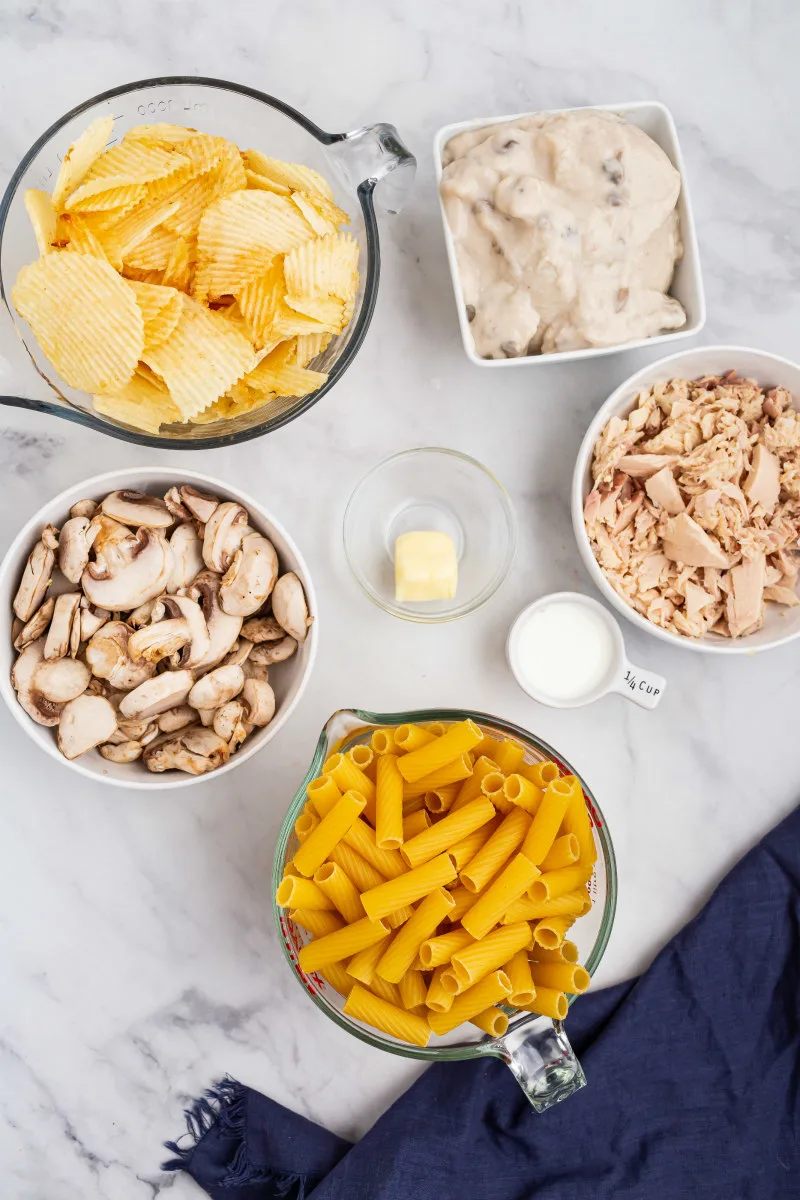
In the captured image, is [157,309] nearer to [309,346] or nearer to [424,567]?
[309,346]

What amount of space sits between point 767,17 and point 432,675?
39.9 inches

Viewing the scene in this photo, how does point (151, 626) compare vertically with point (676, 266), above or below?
below

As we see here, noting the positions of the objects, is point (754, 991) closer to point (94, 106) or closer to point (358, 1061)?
point (358, 1061)

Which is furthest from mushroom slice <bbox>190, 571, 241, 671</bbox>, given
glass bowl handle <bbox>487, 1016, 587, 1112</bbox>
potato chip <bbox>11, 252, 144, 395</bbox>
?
glass bowl handle <bbox>487, 1016, 587, 1112</bbox>

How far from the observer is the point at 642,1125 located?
4.14ft

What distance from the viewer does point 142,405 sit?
3.49ft

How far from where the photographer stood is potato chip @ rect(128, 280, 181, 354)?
3.29 ft

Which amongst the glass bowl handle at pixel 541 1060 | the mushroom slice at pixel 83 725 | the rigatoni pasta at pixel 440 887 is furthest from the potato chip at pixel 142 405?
the glass bowl handle at pixel 541 1060

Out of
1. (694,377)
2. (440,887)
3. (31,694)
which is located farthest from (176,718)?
(694,377)

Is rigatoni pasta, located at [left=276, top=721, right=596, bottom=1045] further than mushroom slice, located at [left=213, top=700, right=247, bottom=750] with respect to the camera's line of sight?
No

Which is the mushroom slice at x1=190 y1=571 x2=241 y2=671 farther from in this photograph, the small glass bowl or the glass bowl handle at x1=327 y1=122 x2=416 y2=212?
the glass bowl handle at x1=327 y1=122 x2=416 y2=212

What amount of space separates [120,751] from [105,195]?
613 mm

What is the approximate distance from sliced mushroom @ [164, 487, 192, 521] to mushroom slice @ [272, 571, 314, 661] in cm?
14

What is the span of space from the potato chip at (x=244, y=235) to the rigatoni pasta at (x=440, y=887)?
0.53 metres
